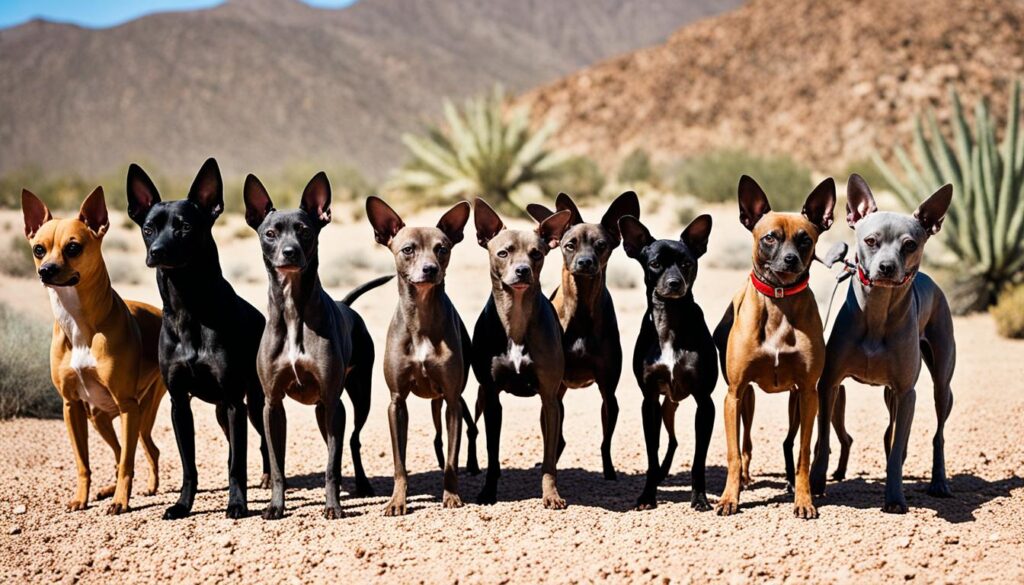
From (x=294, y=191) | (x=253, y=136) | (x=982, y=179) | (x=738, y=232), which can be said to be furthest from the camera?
(x=253, y=136)

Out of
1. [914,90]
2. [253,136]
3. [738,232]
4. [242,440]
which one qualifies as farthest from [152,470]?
[253,136]

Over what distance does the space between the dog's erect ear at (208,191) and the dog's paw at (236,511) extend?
1.90 metres

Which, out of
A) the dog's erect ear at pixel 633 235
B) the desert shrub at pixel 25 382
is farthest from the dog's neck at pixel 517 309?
the desert shrub at pixel 25 382

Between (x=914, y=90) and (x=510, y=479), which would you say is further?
(x=914, y=90)

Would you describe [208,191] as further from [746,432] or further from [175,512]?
[746,432]

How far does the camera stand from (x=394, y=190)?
99.0 feet

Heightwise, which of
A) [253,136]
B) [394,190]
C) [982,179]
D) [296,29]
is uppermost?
[296,29]

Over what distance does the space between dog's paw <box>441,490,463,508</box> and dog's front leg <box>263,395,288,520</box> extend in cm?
105

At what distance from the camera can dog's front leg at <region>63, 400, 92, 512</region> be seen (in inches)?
307

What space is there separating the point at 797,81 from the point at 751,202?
37930 millimetres

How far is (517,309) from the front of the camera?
24.1 feet

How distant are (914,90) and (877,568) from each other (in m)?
36.5

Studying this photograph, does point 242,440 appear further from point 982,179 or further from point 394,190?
point 394,190

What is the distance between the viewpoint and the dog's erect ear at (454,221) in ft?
24.8
